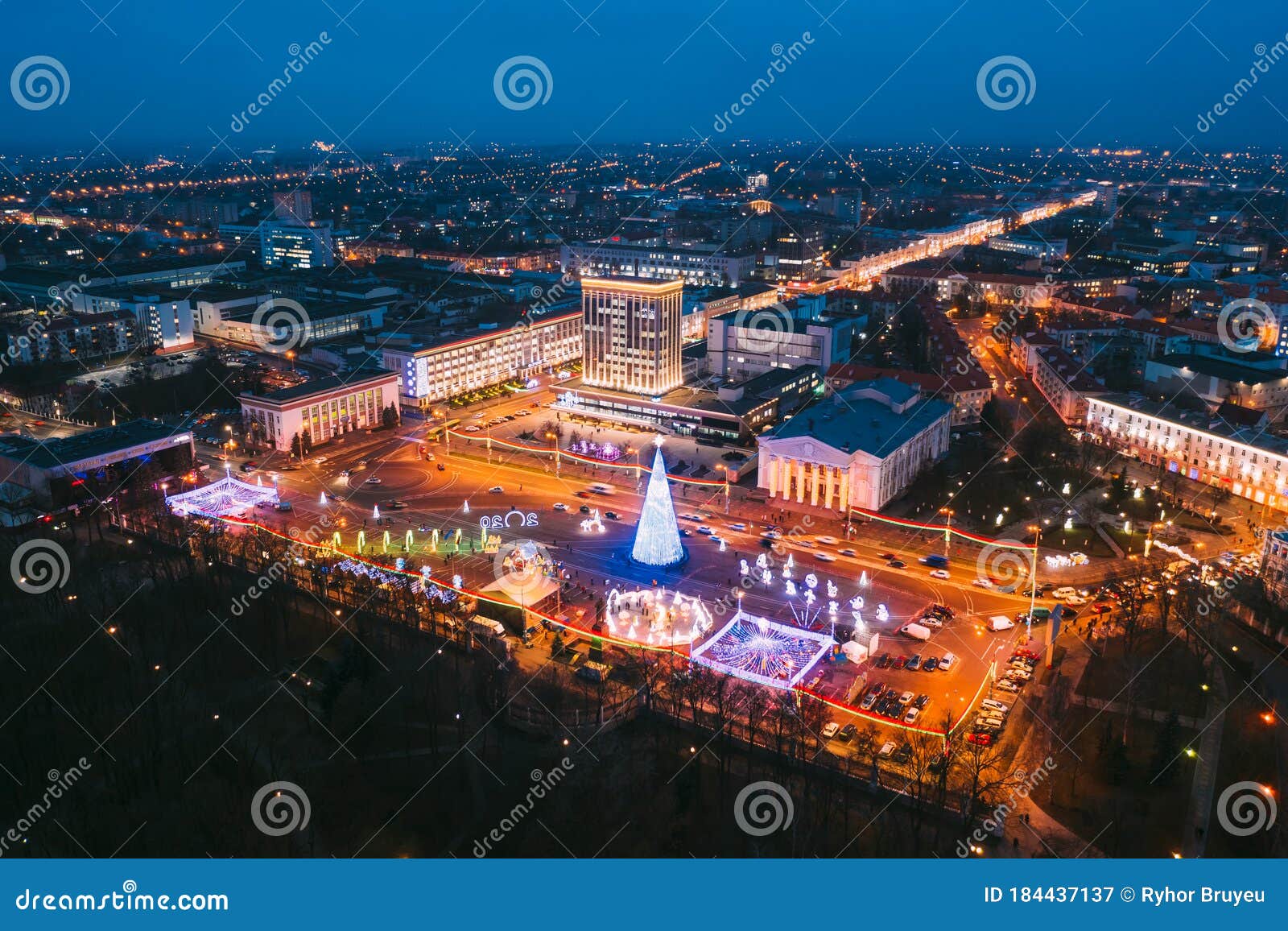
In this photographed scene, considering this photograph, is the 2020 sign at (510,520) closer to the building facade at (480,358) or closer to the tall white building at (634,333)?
the tall white building at (634,333)

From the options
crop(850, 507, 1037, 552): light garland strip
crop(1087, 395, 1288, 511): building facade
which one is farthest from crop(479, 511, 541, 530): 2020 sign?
crop(1087, 395, 1288, 511): building facade

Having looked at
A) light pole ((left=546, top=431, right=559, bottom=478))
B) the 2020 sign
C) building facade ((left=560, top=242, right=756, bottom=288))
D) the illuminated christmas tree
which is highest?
building facade ((left=560, top=242, right=756, bottom=288))

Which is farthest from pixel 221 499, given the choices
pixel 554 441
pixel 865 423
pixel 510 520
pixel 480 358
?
pixel 865 423

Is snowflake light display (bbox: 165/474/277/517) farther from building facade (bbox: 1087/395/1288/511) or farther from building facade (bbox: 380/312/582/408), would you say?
building facade (bbox: 1087/395/1288/511)

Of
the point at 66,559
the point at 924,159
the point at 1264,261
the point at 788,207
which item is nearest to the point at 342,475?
the point at 66,559

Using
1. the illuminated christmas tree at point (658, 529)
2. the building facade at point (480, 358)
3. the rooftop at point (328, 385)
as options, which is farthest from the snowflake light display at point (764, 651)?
the building facade at point (480, 358)

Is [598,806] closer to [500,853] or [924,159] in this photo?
[500,853]
